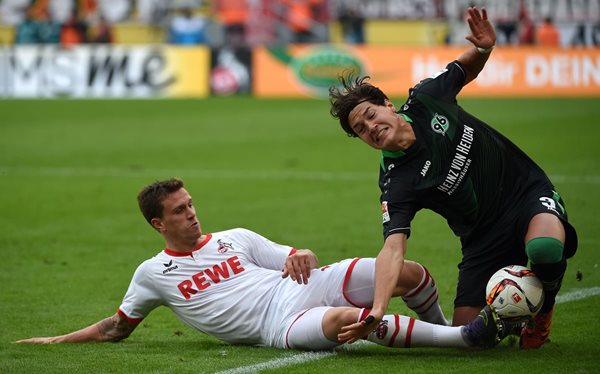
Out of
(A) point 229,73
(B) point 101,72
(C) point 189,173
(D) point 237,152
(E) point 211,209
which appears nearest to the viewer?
(E) point 211,209

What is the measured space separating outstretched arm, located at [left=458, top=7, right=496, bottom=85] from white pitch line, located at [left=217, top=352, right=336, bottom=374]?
2.00 m

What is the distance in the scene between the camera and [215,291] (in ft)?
22.3

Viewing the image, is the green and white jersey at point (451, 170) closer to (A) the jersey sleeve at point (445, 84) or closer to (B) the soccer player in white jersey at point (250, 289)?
(A) the jersey sleeve at point (445, 84)

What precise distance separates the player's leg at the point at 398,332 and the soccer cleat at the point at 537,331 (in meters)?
0.25

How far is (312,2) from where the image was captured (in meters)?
38.3

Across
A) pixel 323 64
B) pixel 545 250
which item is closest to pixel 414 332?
pixel 545 250

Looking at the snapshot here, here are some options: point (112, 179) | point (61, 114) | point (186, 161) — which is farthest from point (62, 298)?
point (61, 114)

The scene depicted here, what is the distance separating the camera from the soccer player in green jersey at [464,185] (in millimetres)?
6352

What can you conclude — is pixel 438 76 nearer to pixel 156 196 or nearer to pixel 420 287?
pixel 420 287

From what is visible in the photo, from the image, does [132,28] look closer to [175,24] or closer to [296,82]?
[175,24]

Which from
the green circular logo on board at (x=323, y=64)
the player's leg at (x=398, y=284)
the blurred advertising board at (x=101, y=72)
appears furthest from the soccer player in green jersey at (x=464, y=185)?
the blurred advertising board at (x=101, y=72)

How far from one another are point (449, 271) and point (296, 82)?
21.7 m

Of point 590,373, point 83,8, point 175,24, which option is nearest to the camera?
point 590,373

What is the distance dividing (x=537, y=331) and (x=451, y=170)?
107cm
